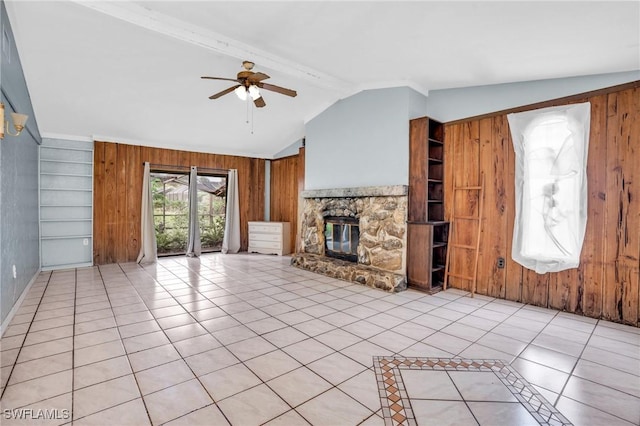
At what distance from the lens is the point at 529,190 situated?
3.50 m

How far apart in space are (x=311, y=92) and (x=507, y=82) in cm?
273

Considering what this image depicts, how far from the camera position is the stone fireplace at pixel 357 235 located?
13.9 ft

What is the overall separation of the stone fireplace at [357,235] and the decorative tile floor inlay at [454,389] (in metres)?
1.87

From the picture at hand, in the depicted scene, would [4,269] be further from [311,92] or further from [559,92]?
[559,92]

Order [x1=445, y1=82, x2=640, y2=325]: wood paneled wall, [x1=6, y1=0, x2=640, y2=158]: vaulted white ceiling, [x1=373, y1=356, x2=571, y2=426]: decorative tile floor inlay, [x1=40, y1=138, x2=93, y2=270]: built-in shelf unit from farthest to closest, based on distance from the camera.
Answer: [x1=40, y1=138, x2=93, y2=270]: built-in shelf unit, [x1=445, y1=82, x2=640, y2=325]: wood paneled wall, [x1=6, y1=0, x2=640, y2=158]: vaulted white ceiling, [x1=373, y1=356, x2=571, y2=426]: decorative tile floor inlay

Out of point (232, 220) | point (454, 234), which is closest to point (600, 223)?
point (454, 234)

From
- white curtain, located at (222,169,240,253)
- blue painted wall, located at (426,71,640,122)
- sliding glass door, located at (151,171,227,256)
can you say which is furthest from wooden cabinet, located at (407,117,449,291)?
sliding glass door, located at (151,171,227,256)

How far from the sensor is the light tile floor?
5.65ft

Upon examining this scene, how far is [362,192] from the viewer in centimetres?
467

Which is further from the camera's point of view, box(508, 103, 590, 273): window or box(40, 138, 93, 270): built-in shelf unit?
box(40, 138, 93, 270): built-in shelf unit

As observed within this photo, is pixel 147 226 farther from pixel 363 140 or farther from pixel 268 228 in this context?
pixel 363 140

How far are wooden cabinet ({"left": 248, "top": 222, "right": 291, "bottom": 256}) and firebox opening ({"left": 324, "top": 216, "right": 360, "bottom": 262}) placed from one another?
71.9 inches

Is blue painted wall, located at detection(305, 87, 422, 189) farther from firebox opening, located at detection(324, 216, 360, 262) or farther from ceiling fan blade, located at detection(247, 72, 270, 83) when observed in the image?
ceiling fan blade, located at detection(247, 72, 270, 83)

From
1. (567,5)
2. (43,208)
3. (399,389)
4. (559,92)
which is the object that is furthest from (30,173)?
(559,92)
